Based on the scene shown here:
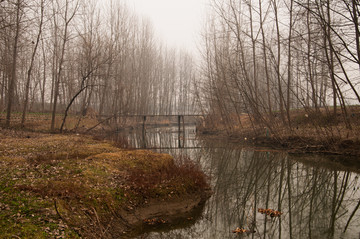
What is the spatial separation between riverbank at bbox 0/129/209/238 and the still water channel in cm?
53

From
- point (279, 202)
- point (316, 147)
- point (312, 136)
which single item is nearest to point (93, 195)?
point (279, 202)

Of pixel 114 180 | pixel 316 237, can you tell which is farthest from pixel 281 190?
pixel 114 180

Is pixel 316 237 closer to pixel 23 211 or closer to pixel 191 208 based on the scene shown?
pixel 191 208

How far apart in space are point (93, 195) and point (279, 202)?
398 centimetres

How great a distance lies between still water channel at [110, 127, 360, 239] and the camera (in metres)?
4.48

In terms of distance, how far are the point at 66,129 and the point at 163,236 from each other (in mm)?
14969

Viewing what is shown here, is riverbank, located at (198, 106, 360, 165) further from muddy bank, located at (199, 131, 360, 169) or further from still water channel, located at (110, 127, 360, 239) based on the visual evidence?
still water channel, located at (110, 127, 360, 239)


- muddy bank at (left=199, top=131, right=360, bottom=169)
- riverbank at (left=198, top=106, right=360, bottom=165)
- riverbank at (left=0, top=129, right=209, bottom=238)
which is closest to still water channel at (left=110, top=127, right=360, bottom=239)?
riverbank at (left=0, top=129, right=209, bottom=238)

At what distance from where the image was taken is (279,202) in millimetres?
5941

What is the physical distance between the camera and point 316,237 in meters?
4.28

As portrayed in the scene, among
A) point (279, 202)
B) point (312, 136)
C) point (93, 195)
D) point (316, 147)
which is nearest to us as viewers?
point (93, 195)

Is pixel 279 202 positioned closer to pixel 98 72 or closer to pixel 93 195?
pixel 93 195

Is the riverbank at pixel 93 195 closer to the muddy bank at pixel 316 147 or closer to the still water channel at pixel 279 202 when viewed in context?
the still water channel at pixel 279 202

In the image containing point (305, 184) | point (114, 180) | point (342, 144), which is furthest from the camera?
point (342, 144)
